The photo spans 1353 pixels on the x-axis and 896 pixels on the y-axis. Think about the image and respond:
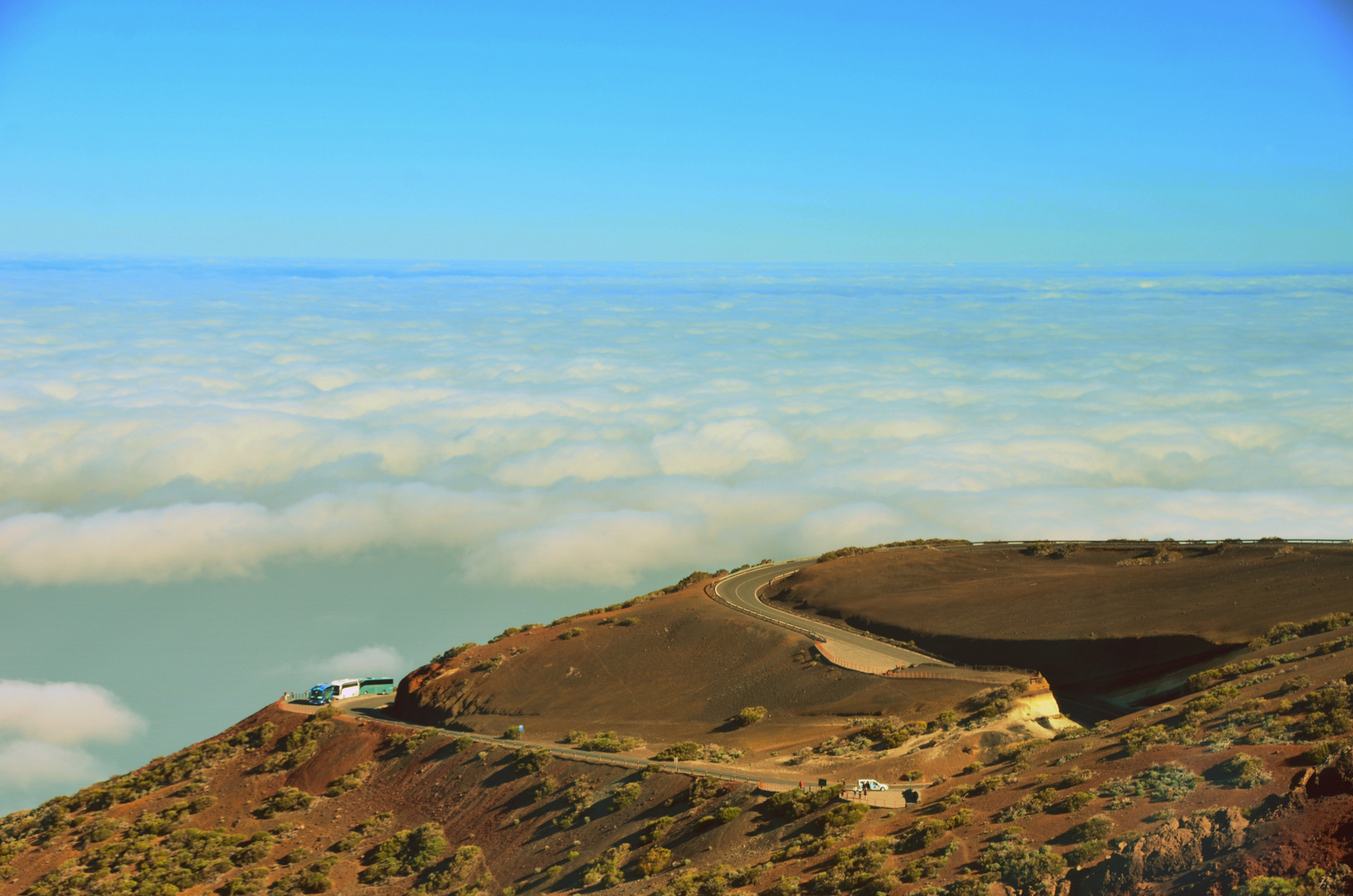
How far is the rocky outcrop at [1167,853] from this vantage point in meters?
17.7

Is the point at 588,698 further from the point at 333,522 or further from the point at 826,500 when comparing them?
the point at 333,522

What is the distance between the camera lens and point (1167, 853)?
18062 mm

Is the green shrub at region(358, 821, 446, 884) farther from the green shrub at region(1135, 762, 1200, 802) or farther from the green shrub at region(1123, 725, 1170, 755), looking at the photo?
the green shrub at region(1135, 762, 1200, 802)

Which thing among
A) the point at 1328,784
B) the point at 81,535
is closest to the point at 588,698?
the point at 1328,784

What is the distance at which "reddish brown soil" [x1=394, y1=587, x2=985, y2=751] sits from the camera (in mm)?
36438

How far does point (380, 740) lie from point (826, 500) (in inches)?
4576

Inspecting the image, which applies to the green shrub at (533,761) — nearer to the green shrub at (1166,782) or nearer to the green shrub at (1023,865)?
the green shrub at (1023,865)

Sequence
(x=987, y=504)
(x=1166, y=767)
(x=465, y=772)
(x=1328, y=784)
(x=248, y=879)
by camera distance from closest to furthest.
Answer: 1. (x=1328, y=784)
2. (x=1166, y=767)
3. (x=248, y=879)
4. (x=465, y=772)
5. (x=987, y=504)

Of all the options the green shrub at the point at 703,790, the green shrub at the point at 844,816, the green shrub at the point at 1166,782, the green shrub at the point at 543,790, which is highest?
the green shrub at the point at 1166,782

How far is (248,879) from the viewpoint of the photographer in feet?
101

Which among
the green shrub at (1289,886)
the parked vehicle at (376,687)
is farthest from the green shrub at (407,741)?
the green shrub at (1289,886)

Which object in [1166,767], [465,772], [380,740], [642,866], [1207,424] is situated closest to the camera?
[1166,767]

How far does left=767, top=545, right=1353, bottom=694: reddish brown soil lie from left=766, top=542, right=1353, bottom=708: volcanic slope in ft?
0.22

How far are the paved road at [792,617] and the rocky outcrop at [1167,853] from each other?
22.1 meters
